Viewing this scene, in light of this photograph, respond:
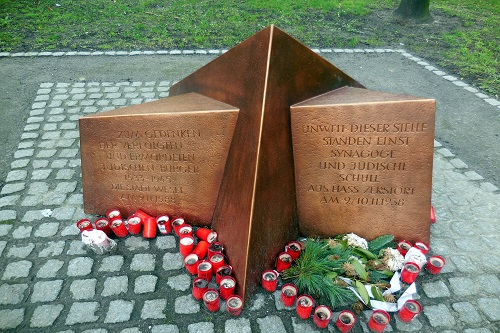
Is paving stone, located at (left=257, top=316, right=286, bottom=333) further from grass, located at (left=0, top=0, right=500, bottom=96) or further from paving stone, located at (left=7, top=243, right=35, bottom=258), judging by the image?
grass, located at (left=0, top=0, right=500, bottom=96)

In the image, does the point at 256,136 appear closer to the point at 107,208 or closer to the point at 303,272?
the point at 303,272

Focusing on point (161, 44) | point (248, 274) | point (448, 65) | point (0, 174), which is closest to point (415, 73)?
point (448, 65)

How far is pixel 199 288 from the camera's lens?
3008 mm

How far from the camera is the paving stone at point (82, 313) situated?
2.90 metres

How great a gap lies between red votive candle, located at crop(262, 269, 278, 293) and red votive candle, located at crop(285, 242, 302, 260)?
9.2 inches

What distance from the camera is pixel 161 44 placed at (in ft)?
26.6

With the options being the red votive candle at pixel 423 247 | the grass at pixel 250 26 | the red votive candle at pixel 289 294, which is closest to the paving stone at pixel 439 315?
the red votive candle at pixel 423 247

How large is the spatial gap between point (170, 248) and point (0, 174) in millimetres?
2377

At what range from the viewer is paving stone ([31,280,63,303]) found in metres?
3.07

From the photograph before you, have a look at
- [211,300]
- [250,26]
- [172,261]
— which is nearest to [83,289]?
[172,261]

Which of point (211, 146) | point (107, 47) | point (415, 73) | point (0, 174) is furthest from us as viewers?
point (107, 47)

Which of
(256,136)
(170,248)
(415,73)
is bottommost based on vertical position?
(170,248)

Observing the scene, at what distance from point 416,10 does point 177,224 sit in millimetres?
8630

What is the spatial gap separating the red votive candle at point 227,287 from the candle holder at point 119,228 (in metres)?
1.15
